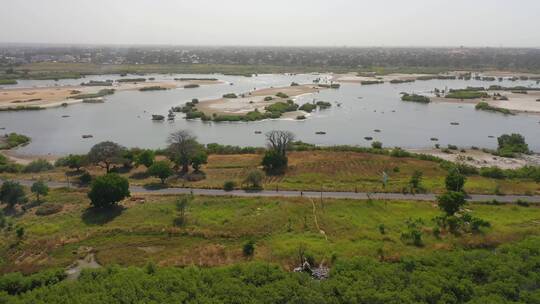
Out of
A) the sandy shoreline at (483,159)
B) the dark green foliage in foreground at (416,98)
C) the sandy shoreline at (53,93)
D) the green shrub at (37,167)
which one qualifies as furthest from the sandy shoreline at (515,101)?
the green shrub at (37,167)

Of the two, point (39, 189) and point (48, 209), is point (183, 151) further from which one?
point (48, 209)

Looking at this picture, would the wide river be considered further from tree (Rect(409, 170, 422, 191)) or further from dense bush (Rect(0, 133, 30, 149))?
tree (Rect(409, 170, 422, 191))

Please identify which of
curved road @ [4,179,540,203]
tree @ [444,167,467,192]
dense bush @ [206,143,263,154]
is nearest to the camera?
tree @ [444,167,467,192]

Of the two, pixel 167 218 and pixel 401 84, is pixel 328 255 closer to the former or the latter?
pixel 167 218

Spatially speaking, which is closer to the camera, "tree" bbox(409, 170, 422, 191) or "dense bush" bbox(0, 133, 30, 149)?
"tree" bbox(409, 170, 422, 191)

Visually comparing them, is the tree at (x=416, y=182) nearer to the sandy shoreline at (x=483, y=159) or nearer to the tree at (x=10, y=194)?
the sandy shoreline at (x=483, y=159)

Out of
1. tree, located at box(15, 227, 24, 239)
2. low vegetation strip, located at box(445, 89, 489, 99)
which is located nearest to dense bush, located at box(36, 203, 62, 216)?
tree, located at box(15, 227, 24, 239)

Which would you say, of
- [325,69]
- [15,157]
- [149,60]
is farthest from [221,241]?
[149,60]

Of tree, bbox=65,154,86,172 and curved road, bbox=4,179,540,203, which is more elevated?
tree, bbox=65,154,86,172
